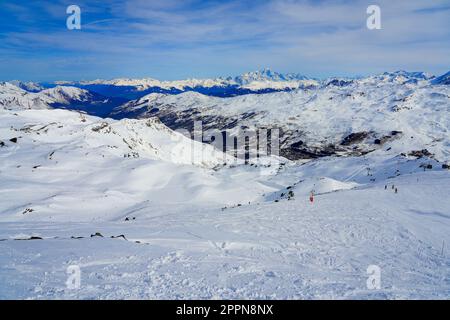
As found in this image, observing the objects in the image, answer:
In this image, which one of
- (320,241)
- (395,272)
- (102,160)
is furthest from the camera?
(102,160)

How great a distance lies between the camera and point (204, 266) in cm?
1370

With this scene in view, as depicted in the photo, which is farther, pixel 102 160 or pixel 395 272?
pixel 102 160

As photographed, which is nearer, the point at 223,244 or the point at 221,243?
the point at 223,244

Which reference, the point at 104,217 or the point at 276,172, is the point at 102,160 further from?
the point at 276,172

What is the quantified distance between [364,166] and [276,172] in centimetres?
1652

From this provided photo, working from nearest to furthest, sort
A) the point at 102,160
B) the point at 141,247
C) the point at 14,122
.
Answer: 1. the point at 141,247
2. the point at 102,160
3. the point at 14,122

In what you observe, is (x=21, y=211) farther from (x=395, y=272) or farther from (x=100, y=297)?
(x=395, y=272)

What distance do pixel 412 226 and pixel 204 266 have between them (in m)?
12.2

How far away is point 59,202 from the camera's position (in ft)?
116

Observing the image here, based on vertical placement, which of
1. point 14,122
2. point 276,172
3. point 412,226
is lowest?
point 276,172

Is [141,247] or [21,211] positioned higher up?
[141,247]
